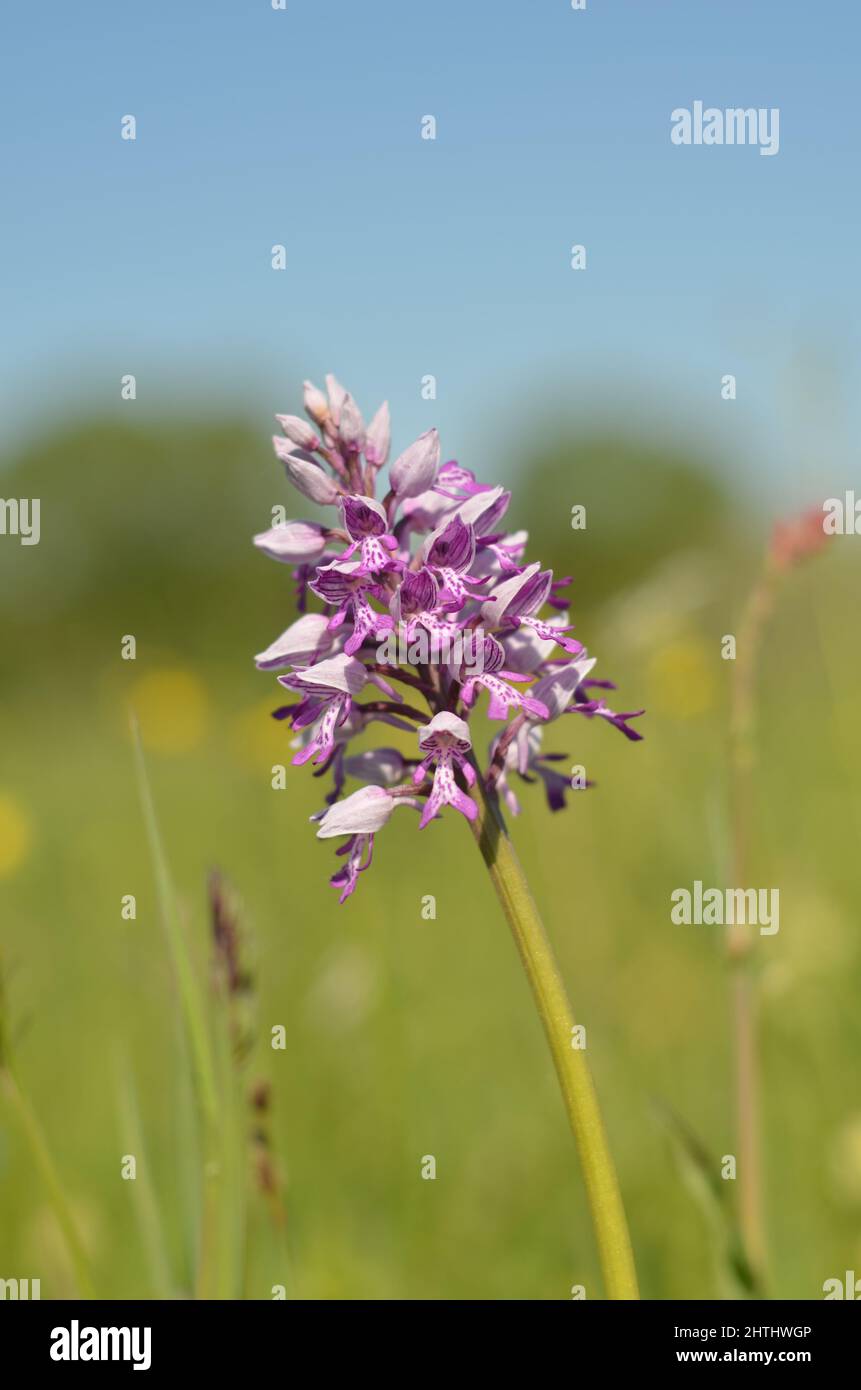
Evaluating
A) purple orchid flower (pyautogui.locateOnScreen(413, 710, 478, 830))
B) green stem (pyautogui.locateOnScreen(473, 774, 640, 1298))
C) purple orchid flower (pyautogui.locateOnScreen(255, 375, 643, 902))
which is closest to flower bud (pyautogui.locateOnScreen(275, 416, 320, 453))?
purple orchid flower (pyautogui.locateOnScreen(255, 375, 643, 902))

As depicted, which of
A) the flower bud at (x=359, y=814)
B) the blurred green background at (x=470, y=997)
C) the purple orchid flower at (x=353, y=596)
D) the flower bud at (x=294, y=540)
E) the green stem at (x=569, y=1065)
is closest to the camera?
the green stem at (x=569, y=1065)

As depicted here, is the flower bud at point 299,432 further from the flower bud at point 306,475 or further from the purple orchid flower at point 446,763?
the purple orchid flower at point 446,763

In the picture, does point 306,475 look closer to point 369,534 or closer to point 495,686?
point 369,534

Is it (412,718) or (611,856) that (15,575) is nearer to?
(611,856)

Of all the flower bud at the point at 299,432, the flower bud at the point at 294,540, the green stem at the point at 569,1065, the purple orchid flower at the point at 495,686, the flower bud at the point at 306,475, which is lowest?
the green stem at the point at 569,1065

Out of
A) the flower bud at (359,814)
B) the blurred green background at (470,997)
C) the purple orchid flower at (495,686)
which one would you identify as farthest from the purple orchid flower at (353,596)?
the blurred green background at (470,997)
